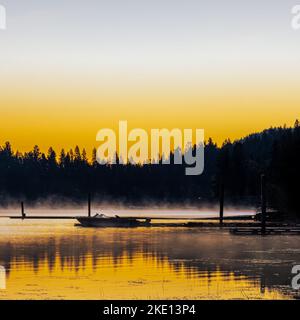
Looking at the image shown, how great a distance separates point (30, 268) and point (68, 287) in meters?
11.3

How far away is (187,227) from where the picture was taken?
117375 mm

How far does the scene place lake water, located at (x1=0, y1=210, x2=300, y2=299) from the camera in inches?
1526

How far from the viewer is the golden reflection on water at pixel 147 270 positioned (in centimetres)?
3875

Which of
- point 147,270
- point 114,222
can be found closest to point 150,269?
point 147,270

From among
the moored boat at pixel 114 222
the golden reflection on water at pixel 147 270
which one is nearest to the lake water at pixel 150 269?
the golden reflection on water at pixel 147 270

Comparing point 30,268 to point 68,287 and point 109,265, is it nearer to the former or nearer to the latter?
point 109,265

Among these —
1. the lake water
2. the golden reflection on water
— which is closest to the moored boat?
the lake water

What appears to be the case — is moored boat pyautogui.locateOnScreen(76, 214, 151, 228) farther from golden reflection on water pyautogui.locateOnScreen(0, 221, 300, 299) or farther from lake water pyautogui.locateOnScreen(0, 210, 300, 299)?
golden reflection on water pyautogui.locateOnScreen(0, 221, 300, 299)

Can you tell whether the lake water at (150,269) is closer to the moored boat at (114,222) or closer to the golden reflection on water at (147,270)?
the golden reflection on water at (147,270)

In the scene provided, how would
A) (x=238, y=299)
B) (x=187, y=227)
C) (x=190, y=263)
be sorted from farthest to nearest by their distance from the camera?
1. (x=187, y=227)
2. (x=190, y=263)
3. (x=238, y=299)

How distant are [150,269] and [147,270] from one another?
0.62 m
